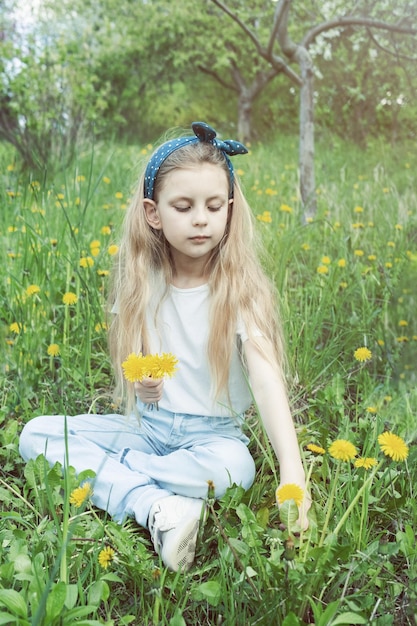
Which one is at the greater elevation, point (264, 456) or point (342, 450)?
point (342, 450)

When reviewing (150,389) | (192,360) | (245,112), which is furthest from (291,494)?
(245,112)

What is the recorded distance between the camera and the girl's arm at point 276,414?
56.4 inches

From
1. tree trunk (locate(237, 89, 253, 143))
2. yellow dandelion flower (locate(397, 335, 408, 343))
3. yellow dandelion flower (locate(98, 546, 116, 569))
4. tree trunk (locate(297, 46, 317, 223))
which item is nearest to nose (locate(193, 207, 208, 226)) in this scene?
yellow dandelion flower (locate(98, 546, 116, 569))

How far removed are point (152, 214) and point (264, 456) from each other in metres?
0.66

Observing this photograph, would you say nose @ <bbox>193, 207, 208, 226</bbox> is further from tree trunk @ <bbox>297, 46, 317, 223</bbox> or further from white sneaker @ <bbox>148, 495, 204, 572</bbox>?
tree trunk @ <bbox>297, 46, 317, 223</bbox>

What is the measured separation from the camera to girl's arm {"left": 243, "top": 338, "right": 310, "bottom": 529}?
1433 mm

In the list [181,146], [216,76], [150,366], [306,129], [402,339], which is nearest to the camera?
[150,366]

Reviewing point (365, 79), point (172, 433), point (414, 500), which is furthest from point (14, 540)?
point (365, 79)

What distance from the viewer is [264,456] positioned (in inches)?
66.2

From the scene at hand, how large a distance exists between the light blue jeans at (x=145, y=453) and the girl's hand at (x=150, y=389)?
11 centimetres

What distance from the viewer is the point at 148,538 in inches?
60.2

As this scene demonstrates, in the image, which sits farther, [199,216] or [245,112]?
[245,112]

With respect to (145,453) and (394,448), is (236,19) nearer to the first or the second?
(145,453)

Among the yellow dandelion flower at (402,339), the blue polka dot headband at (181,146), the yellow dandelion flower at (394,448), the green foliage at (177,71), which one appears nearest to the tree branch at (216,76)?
the green foliage at (177,71)
